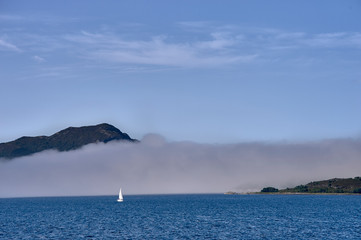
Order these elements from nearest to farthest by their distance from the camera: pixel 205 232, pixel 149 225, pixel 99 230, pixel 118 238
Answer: pixel 118 238, pixel 205 232, pixel 99 230, pixel 149 225

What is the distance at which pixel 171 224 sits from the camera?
433 feet

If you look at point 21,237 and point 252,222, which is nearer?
point 21,237

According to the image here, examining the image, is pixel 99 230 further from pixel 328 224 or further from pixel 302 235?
pixel 328 224

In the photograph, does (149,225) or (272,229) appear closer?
(272,229)

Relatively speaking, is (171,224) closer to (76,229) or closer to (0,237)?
(76,229)

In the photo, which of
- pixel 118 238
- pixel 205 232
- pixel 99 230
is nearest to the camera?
pixel 118 238

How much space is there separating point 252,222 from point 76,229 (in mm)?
52757

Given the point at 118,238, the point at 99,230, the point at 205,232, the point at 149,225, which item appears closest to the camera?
the point at 118,238

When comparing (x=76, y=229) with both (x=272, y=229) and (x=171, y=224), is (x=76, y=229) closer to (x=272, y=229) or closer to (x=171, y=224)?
(x=171, y=224)

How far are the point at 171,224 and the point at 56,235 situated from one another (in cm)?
3613

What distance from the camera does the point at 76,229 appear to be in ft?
393

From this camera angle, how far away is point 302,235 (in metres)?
106

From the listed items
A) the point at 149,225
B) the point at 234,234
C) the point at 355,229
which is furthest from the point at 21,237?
the point at 355,229

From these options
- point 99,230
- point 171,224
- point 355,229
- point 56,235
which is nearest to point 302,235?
point 355,229
